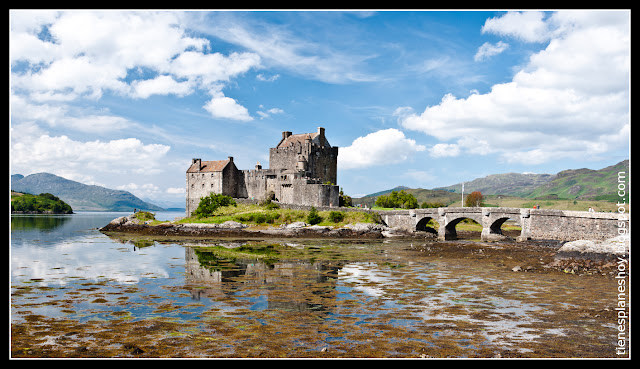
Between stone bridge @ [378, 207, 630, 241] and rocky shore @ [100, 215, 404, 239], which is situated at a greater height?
stone bridge @ [378, 207, 630, 241]

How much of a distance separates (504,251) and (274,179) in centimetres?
4278

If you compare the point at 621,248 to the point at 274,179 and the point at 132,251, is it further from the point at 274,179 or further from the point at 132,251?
the point at 274,179

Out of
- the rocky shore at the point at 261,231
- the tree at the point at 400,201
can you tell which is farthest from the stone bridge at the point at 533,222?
the tree at the point at 400,201

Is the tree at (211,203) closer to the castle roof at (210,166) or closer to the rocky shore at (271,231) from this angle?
the rocky shore at (271,231)

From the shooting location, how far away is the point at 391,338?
1160 cm

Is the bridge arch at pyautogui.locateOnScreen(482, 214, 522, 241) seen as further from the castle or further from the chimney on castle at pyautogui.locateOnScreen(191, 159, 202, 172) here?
the chimney on castle at pyautogui.locateOnScreen(191, 159, 202, 172)

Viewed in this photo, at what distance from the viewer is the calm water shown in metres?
10.8

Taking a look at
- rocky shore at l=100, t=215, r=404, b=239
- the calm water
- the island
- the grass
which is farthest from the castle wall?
the island

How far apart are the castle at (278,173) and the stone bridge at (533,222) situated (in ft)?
56.1

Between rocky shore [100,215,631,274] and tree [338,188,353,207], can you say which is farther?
tree [338,188,353,207]

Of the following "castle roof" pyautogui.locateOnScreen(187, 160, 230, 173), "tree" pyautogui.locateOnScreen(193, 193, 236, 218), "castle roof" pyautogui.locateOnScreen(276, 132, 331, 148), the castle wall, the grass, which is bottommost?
the grass

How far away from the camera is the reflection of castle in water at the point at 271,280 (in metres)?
16.7
